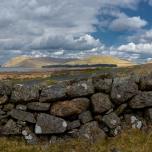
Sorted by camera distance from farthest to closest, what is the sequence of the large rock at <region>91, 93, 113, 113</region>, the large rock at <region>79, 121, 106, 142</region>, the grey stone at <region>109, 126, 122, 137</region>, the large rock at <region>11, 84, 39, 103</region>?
1. the large rock at <region>11, 84, 39, 103</region>
2. the large rock at <region>91, 93, 113, 113</region>
3. the grey stone at <region>109, 126, 122, 137</region>
4. the large rock at <region>79, 121, 106, 142</region>

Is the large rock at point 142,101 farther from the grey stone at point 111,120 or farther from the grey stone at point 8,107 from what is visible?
the grey stone at point 8,107

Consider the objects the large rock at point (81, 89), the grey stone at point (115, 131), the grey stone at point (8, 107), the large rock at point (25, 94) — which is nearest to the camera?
the grey stone at point (115, 131)

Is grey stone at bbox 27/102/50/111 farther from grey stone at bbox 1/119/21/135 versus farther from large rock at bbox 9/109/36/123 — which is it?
grey stone at bbox 1/119/21/135

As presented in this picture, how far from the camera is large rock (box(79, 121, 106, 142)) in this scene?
51.6ft

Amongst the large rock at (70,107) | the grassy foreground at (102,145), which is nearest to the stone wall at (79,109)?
the large rock at (70,107)

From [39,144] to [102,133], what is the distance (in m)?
2.61

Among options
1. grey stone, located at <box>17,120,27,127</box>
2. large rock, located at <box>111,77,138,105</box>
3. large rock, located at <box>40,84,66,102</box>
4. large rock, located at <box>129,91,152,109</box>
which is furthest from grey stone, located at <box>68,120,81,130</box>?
large rock, located at <box>129,91,152,109</box>

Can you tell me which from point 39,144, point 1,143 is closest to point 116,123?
point 39,144

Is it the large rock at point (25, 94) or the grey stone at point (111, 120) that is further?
A: the large rock at point (25, 94)

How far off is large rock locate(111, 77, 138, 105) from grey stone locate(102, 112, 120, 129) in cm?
64

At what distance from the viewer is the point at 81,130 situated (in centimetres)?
1590

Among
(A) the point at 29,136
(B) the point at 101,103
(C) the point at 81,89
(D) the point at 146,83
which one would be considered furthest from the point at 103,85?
(A) the point at 29,136

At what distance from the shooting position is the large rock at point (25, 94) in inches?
642

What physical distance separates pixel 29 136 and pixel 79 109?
7.85 feet
